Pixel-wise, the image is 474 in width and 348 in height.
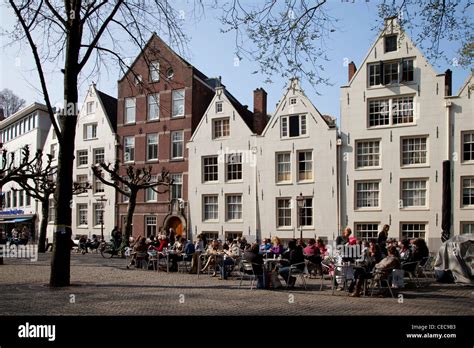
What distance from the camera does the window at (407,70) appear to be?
2684 centimetres

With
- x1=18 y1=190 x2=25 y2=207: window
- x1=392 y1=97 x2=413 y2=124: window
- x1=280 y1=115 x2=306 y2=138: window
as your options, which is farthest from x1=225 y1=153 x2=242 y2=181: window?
x1=18 y1=190 x2=25 y2=207: window

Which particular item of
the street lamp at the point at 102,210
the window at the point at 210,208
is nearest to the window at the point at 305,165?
the window at the point at 210,208

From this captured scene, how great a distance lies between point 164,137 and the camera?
35000 mm

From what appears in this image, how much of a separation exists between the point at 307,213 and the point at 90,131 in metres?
21.2

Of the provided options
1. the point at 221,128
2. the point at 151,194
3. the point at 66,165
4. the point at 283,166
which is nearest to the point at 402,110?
the point at 283,166

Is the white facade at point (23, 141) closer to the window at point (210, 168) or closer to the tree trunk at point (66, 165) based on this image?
the window at point (210, 168)

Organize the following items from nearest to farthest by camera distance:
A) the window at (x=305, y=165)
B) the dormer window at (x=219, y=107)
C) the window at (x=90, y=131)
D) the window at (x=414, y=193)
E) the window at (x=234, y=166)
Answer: the window at (x=414, y=193)
the window at (x=305, y=165)
the window at (x=234, y=166)
the dormer window at (x=219, y=107)
the window at (x=90, y=131)

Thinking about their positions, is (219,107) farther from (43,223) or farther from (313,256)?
(313,256)

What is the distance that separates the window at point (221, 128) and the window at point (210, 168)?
5.48ft

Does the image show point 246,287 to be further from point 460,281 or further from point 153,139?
point 153,139

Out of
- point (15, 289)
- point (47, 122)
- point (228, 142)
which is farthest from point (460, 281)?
point (47, 122)

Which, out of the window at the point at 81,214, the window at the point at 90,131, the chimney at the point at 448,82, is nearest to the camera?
the chimney at the point at 448,82

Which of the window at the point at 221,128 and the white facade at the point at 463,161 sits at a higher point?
the window at the point at 221,128
